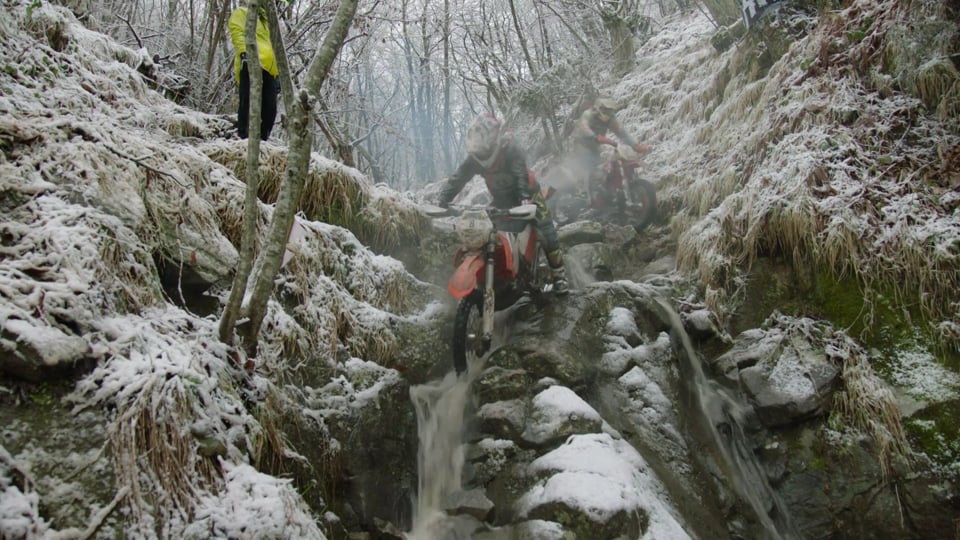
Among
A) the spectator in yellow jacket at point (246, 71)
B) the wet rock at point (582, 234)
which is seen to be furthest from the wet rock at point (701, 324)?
the spectator in yellow jacket at point (246, 71)

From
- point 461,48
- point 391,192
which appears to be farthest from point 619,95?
point 391,192

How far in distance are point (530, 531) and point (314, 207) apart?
3413mm

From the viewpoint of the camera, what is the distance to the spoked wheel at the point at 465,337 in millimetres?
4711

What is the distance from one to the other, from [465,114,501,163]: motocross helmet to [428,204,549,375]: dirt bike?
0.79 meters

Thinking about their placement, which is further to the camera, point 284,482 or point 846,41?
point 846,41

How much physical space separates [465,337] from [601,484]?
177 centimetres

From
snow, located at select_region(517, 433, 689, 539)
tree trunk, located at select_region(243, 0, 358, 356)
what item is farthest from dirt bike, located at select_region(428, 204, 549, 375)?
tree trunk, located at select_region(243, 0, 358, 356)

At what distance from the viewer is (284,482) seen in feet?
8.16

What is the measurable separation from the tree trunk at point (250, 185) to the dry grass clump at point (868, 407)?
4454mm

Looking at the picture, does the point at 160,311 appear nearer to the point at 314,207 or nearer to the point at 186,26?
the point at 314,207

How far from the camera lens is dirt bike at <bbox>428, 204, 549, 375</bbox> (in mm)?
4719

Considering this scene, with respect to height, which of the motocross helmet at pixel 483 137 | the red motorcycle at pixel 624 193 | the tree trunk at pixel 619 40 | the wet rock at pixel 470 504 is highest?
the tree trunk at pixel 619 40

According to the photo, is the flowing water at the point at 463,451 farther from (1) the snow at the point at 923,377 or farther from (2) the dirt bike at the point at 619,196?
(2) the dirt bike at the point at 619,196

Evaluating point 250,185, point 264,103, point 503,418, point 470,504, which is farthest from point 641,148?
point 250,185
